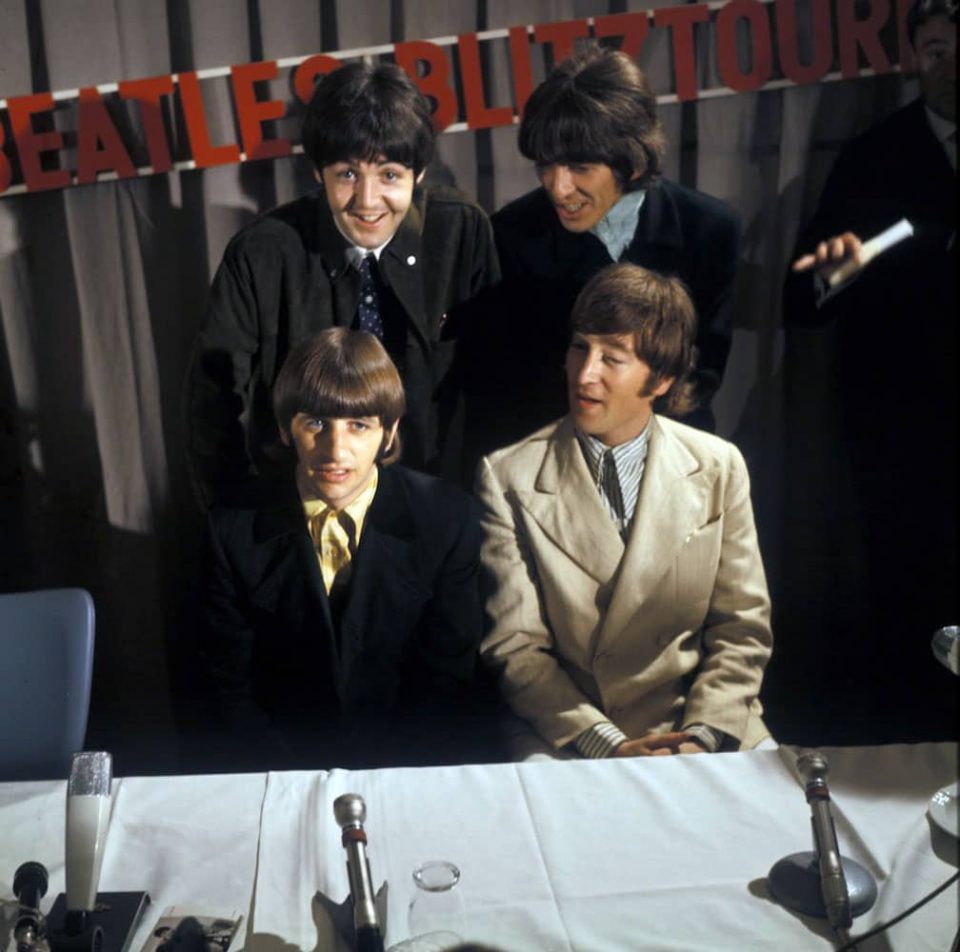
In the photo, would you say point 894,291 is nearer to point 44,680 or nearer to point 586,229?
point 586,229

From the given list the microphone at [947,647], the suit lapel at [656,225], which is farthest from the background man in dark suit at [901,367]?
the microphone at [947,647]

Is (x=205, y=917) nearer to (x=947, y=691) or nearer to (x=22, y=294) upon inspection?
(x=22, y=294)

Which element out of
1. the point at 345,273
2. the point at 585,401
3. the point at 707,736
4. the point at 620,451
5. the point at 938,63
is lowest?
the point at 707,736

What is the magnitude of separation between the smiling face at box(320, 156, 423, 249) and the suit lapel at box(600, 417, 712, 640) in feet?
2.10

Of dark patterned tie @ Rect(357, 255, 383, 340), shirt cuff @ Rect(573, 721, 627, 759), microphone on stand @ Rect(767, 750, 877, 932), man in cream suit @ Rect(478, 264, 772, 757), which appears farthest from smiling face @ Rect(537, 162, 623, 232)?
microphone on stand @ Rect(767, 750, 877, 932)

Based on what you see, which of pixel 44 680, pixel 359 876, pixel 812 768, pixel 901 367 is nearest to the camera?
pixel 359 876

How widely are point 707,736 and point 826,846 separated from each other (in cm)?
77

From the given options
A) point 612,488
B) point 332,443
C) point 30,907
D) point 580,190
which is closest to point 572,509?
point 612,488

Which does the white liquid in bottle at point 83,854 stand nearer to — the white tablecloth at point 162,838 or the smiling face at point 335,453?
the white tablecloth at point 162,838

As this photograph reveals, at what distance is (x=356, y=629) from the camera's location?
2.31 meters

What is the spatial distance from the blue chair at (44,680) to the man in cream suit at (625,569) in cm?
77

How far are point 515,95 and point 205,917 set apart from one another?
147cm

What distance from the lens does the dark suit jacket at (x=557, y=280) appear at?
7.23 feet

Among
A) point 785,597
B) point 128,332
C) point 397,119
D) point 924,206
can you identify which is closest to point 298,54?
point 397,119
